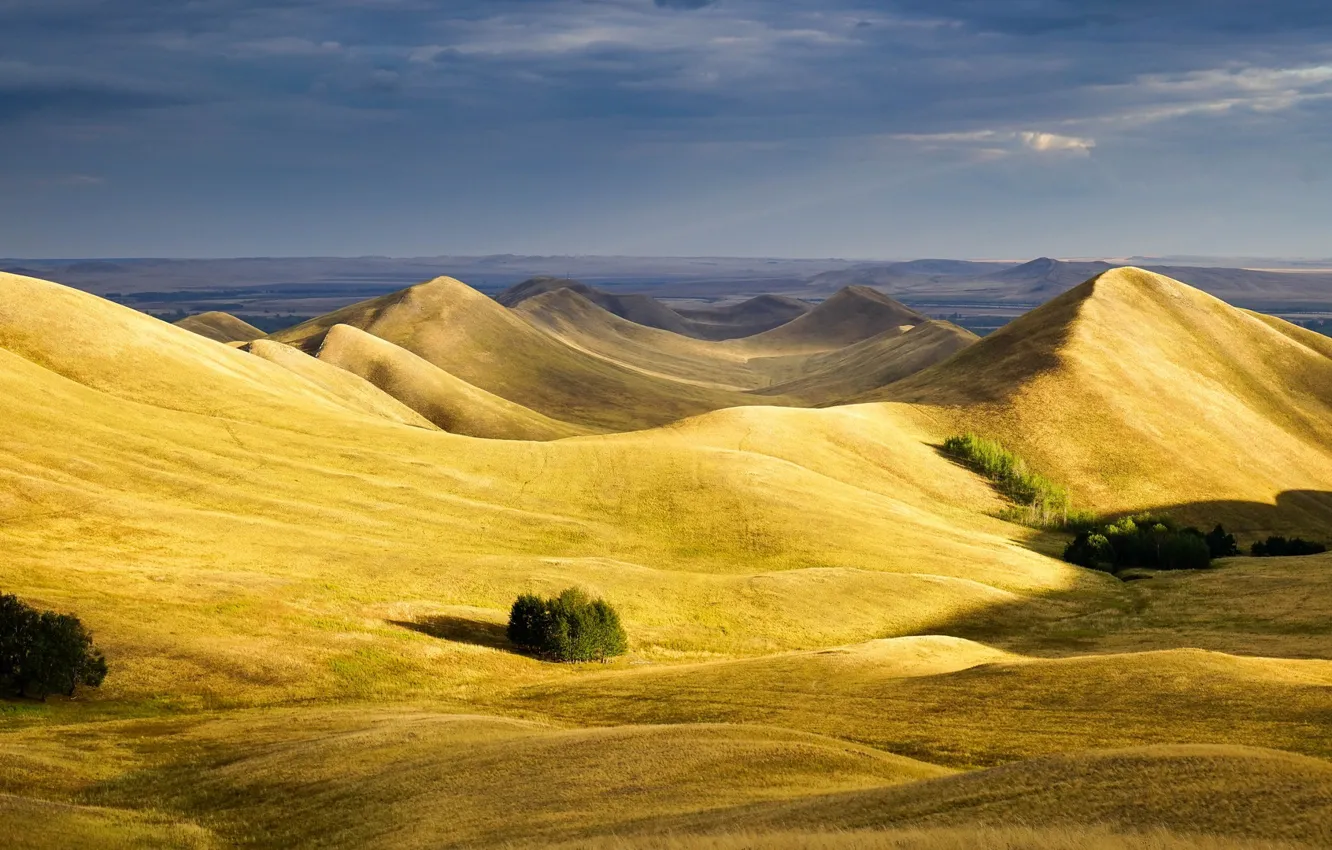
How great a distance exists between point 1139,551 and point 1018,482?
35.4 m

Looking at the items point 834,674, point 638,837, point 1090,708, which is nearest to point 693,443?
point 834,674

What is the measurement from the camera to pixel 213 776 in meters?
38.2

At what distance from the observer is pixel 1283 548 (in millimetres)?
136750

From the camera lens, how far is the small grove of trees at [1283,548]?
13575 centimetres

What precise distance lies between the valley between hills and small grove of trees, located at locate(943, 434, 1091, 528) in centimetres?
375

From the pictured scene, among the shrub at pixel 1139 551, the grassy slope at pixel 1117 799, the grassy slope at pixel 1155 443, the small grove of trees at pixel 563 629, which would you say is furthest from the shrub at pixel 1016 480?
the grassy slope at pixel 1117 799

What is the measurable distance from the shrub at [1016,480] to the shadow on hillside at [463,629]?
9650 cm

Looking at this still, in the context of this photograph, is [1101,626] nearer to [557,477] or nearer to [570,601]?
[570,601]

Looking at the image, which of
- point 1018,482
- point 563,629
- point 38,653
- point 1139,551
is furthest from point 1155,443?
point 38,653

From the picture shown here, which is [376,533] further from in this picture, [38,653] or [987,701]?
[987,701]

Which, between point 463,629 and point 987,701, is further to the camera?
point 463,629

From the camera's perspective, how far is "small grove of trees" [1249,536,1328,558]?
445 feet

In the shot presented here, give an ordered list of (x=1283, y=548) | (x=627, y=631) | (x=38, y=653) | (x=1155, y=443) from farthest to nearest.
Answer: (x=1155, y=443) → (x=1283, y=548) → (x=627, y=631) → (x=38, y=653)

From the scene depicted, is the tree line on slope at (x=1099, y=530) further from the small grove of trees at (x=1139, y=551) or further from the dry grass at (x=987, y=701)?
the dry grass at (x=987, y=701)
